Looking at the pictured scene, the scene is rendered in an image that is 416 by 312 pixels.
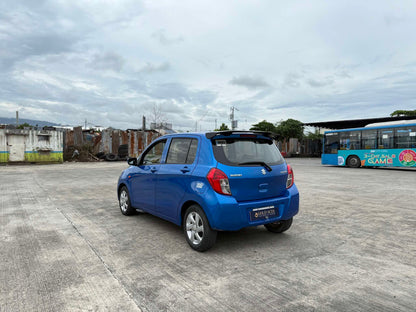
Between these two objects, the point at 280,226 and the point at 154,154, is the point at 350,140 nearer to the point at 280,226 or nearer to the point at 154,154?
the point at 280,226

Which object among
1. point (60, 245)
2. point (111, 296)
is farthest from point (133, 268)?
point (60, 245)

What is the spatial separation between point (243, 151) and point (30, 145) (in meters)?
22.5

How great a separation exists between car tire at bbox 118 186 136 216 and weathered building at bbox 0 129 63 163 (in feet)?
63.4

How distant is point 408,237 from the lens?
455 cm

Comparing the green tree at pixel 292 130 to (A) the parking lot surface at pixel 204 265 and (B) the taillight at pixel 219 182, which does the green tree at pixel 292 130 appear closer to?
(A) the parking lot surface at pixel 204 265

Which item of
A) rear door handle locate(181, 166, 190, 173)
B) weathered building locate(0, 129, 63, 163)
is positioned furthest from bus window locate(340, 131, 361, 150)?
weathered building locate(0, 129, 63, 163)

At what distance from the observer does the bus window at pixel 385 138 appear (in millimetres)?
17575

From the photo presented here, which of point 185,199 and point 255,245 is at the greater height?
point 185,199

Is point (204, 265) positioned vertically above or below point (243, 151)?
below

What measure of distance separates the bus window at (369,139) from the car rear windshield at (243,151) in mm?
16751

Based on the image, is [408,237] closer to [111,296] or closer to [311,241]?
[311,241]

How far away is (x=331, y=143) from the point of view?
21.0 metres

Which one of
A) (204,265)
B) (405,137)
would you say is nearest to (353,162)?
(405,137)

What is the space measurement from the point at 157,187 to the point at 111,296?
A: 218 centimetres
